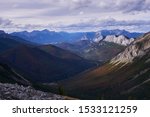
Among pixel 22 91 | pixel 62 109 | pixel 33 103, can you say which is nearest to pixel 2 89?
pixel 22 91

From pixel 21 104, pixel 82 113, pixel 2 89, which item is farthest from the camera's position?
pixel 2 89

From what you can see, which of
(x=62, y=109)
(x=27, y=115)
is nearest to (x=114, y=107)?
(x=62, y=109)

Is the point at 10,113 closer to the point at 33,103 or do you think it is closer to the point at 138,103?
the point at 33,103

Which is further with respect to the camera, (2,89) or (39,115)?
(2,89)

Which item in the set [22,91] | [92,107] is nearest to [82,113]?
[92,107]

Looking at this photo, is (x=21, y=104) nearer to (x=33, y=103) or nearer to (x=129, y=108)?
(x=33, y=103)

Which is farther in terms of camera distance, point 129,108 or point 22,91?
point 22,91

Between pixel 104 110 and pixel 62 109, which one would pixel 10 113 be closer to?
pixel 62 109

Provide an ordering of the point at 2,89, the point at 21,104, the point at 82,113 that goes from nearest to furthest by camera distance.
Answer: the point at 82,113, the point at 21,104, the point at 2,89
